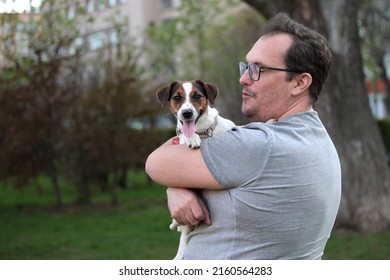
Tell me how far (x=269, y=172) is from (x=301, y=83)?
52 cm

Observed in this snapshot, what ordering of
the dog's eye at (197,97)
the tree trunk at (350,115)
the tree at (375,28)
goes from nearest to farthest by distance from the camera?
the dog's eye at (197,97), the tree trunk at (350,115), the tree at (375,28)

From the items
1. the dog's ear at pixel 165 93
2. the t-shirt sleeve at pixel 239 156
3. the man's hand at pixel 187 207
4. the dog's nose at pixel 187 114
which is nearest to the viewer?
the t-shirt sleeve at pixel 239 156

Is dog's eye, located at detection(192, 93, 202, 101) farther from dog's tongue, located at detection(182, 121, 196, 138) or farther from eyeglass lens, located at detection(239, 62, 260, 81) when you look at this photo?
eyeglass lens, located at detection(239, 62, 260, 81)

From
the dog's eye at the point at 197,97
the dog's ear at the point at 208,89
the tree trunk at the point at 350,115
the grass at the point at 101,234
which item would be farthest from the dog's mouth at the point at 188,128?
the tree trunk at the point at 350,115

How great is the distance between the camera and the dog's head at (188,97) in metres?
3.93

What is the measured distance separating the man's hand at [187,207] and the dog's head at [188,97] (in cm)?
97

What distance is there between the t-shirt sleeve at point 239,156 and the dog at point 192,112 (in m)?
0.51

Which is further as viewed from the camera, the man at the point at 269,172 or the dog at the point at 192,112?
the dog at the point at 192,112

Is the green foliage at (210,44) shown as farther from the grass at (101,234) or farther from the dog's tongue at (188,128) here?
the dog's tongue at (188,128)

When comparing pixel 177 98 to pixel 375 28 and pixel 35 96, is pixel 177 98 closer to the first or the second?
pixel 35 96

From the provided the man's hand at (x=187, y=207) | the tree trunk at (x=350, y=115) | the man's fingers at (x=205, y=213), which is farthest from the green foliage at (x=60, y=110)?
the man's fingers at (x=205, y=213)

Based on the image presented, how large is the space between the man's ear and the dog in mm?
567

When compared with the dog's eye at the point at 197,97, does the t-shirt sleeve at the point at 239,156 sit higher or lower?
lower

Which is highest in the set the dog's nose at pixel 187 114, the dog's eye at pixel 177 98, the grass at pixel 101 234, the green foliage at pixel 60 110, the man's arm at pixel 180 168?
the dog's eye at pixel 177 98
